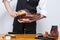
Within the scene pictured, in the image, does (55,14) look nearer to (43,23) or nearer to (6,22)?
(43,23)

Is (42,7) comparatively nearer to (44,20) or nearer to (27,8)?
(27,8)

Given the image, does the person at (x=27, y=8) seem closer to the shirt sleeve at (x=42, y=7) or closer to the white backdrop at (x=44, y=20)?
the shirt sleeve at (x=42, y=7)

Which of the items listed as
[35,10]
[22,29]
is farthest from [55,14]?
[22,29]

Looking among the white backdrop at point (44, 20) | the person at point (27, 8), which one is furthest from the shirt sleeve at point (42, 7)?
the white backdrop at point (44, 20)

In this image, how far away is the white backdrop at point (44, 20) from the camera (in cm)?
219

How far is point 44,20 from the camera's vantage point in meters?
2.27

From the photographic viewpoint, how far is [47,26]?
231 cm

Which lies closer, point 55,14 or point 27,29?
point 27,29

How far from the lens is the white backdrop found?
219 centimetres

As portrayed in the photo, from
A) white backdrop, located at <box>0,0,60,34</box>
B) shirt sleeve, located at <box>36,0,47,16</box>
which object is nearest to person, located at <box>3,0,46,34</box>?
shirt sleeve, located at <box>36,0,47,16</box>

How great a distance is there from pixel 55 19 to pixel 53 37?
81 cm

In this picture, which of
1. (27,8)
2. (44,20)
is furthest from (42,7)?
(44,20)

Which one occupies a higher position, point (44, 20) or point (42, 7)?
point (42, 7)

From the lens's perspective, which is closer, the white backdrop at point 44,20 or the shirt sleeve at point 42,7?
the shirt sleeve at point 42,7
